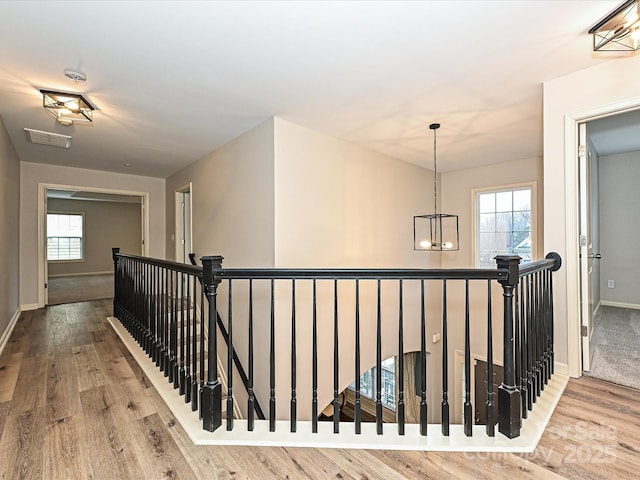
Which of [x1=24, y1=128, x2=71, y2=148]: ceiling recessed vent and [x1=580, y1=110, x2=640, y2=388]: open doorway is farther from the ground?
[x1=24, y1=128, x2=71, y2=148]: ceiling recessed vent

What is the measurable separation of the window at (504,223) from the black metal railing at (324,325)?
0.66 meters

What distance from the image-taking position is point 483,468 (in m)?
1.40

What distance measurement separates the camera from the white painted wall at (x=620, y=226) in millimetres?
4473

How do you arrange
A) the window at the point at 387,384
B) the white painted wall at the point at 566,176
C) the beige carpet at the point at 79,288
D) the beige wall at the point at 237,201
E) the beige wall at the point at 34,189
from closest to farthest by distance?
1. the white painted wall at the point at 566,176
2. the beige wall at the point at 237,201
3. the beige wall at the point at 34,189
4. the beige carpet at the point at 79,288
5. the window at the point at 387,384

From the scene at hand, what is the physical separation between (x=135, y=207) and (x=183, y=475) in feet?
34.2

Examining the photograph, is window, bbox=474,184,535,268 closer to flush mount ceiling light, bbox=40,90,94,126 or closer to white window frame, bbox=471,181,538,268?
white window frame, bbox=471,181,538,268

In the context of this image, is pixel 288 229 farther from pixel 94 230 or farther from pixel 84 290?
pixel 94 230

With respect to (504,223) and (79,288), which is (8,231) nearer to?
(79,288)

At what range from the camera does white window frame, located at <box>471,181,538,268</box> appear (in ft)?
14.9

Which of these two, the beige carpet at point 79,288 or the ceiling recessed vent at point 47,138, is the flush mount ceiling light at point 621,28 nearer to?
the ceiling recessed vent at point 47,138

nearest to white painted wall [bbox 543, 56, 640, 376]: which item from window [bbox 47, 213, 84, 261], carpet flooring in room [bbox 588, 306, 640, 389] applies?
carpet flooring in room [bbox 588, 306, 640, 389]

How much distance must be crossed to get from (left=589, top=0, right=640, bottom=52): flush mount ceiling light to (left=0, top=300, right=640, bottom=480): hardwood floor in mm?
2099

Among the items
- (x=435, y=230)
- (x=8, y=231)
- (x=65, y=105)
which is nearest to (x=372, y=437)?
(x=65, y=105)

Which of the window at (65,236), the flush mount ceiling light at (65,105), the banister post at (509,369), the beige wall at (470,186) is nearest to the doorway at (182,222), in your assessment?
the flush mount ceiling light at (65,105)
